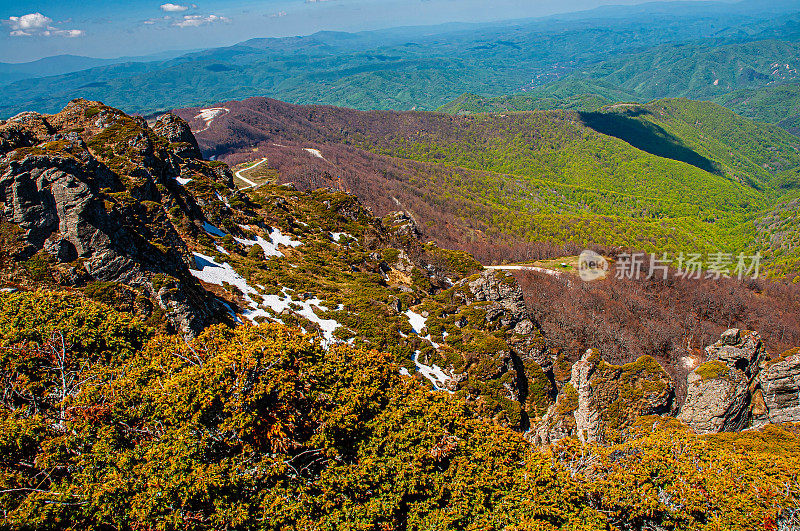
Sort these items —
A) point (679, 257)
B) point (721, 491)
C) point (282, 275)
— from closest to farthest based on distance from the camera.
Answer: point (721, 491) → point (282, 275) → point (679, 257)

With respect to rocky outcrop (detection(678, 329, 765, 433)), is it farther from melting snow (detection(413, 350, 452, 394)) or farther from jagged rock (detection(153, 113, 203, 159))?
jagged rock (detection(153, 113, 203, 159))

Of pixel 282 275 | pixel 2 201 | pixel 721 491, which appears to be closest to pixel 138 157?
pixel 282 275

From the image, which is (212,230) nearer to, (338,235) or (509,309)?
(338,235)

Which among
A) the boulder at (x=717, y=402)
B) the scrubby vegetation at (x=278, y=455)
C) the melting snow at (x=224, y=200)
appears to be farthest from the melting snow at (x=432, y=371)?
the melting snow at (x=224, y=200)

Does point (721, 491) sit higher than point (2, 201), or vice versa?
point (2, 201)

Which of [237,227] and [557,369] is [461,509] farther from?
[237,227]

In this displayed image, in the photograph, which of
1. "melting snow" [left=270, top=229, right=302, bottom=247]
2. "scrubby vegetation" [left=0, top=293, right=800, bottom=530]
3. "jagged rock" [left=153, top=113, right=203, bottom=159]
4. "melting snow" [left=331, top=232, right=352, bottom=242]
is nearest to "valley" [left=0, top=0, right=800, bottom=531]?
"scrubby vegetation" [left=0, top=293, right=800, bottom=530]

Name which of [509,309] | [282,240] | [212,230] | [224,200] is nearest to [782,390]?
[509,309]
